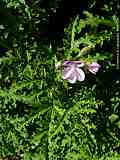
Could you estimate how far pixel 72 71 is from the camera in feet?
8.65

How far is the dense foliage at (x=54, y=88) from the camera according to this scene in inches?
106

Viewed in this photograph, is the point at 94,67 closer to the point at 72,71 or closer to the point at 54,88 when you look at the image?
the point at 72,71

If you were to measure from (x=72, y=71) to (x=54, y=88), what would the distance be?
0.46 ft

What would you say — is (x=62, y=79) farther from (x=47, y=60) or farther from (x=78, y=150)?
(x=78, y=150)

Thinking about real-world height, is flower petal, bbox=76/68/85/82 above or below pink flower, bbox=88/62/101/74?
below

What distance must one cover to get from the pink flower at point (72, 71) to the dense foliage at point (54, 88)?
5 cm

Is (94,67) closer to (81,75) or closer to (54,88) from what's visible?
(81,75)

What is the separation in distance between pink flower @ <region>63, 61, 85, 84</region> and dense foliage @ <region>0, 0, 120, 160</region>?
5 cm

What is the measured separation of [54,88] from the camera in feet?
8.86

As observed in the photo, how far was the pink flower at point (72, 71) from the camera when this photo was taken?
263cm

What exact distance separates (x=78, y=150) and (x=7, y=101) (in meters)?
0.45

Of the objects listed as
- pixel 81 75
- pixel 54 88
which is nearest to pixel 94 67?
pixel 81 75

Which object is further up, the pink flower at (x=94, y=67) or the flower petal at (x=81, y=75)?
the pink flower at (x=94, y=67)

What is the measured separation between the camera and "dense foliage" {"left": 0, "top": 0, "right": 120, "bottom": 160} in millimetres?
2688
